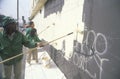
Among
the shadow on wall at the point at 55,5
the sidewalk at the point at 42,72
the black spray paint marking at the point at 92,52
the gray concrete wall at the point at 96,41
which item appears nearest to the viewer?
the gray concrete wall at the point at 96,41

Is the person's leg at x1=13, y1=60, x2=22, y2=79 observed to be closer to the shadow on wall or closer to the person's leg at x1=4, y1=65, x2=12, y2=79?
the person's leg at x1=4, y1=65, x2=12, y2=79

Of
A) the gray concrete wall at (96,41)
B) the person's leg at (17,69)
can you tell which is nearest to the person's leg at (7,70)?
the person's leg at (17,69)

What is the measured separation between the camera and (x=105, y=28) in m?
3.06

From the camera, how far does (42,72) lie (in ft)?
22.5

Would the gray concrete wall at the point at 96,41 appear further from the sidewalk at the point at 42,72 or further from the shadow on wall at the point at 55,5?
the shadow on wall at the point at 55,5

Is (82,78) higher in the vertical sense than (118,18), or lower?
lower

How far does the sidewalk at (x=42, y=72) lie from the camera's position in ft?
20.8

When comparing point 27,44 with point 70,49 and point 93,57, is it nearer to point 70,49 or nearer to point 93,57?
point 70,49

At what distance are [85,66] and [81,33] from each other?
2.31 feet

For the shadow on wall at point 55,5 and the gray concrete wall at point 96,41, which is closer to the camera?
the gray concrete wall at point 96,41

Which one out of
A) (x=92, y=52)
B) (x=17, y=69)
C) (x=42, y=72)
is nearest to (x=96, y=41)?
(x=92, y=52)

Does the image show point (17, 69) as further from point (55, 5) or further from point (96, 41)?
point (55, 5)

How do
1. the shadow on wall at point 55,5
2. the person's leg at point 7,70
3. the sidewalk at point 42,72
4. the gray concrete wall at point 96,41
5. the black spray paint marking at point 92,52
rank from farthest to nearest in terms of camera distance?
the shadow on wall at point 55,5, the sidewalk at point 42,72, the person's leg at point 7,70, the black spray paint marking at point 92,52, the gray concrete wall at point 96,41

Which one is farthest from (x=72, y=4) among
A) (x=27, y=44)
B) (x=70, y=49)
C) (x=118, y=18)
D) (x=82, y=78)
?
(x=118, y=18)
